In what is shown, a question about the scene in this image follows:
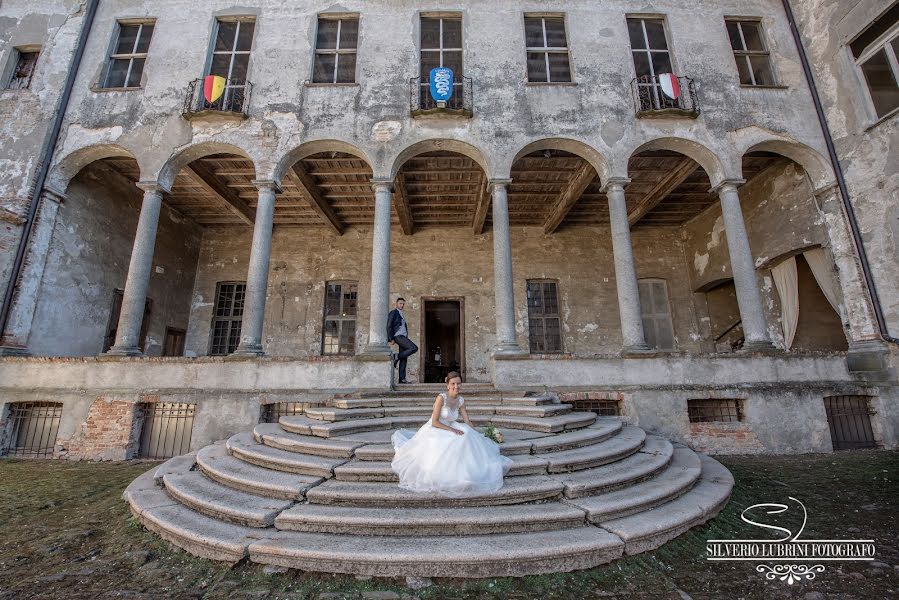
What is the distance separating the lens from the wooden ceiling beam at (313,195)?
9.56 meters

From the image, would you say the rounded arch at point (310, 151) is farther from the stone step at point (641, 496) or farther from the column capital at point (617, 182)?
the stone step at point (641, 496)

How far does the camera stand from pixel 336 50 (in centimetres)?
962

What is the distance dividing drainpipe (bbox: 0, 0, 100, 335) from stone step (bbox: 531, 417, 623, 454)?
10573mm

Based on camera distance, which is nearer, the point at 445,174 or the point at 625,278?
the point at 625,278

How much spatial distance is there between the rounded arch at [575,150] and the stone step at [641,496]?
6.34 metres

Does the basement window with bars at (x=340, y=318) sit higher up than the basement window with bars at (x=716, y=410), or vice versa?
the basement window with bars at (x=340, y=318)

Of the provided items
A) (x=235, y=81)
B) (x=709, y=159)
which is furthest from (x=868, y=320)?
(x=235, y=81)

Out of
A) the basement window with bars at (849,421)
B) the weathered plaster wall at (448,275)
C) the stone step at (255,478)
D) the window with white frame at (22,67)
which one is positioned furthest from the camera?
the weathered plaster wall at (448,275)

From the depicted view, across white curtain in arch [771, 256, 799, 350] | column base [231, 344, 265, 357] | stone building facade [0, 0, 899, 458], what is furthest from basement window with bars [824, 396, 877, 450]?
column base [231, 344, 265, 357]

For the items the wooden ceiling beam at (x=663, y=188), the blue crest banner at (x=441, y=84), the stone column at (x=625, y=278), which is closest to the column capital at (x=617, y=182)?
the stone column at (x=625, y=278)

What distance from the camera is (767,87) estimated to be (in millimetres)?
9148

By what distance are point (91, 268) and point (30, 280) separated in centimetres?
128

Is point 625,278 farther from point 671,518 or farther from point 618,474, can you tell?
point 671,518

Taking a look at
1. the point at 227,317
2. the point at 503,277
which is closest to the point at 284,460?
the point at 503,277
